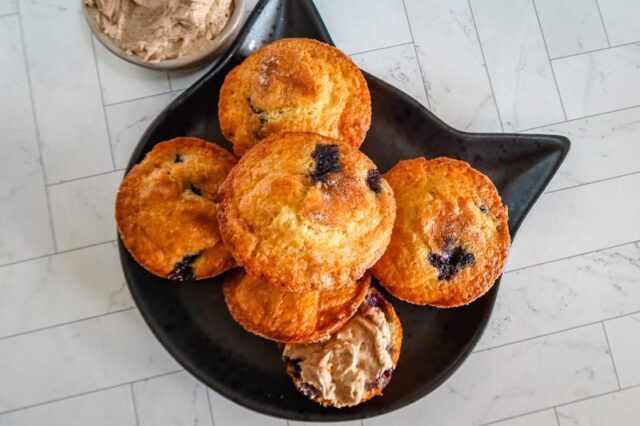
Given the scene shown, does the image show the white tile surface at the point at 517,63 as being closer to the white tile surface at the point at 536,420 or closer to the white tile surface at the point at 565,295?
the white tile surface at the point at 565,295

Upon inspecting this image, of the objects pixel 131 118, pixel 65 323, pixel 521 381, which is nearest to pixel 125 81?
pixel 131 118

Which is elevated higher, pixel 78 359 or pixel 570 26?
pixel 570 26

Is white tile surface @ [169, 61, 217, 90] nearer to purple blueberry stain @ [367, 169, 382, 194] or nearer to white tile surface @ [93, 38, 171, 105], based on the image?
white tile surface @ [93, 38, 171, 105]

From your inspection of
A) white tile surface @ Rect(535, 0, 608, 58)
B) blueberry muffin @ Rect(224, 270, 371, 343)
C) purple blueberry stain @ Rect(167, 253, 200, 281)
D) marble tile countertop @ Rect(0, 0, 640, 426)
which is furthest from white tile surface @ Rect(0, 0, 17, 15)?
white tile surface @ Rect(535, 0, 608, 58)

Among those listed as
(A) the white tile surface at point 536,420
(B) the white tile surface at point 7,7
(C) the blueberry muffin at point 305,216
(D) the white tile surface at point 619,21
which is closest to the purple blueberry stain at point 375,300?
(C) the blueberry muffin at point 305,216

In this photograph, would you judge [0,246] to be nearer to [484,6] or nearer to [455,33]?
[455,33]

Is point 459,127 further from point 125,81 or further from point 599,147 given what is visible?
point 125,81

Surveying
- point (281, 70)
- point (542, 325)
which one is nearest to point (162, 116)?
point (281, 70)
